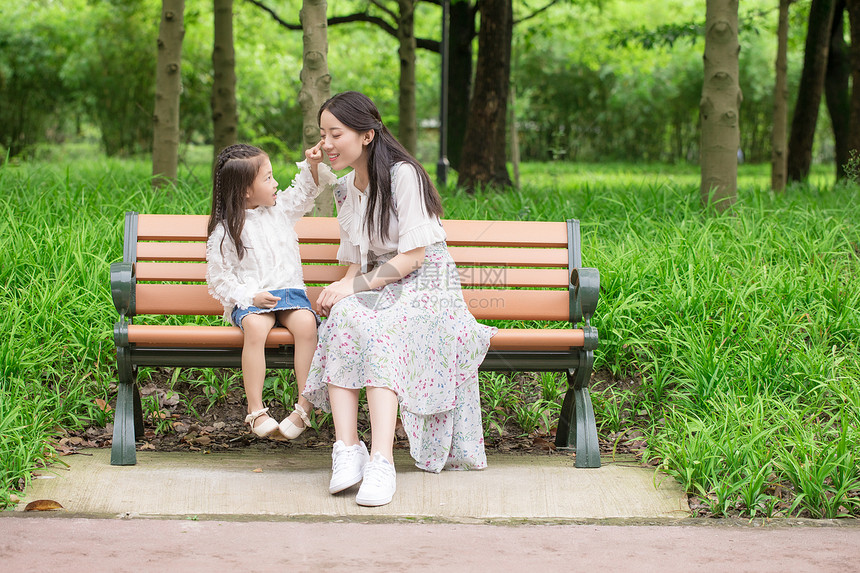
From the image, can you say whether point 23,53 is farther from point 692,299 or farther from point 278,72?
point 692,299

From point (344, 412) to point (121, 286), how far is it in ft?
3.40

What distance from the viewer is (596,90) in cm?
3034

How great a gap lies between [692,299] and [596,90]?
1071 inches

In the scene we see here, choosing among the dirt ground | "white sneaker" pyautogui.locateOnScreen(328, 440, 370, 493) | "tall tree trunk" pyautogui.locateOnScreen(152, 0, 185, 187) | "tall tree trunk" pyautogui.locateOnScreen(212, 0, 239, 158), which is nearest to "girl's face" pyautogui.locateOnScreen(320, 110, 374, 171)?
"white sneaker" pyautogui.locateOnScreen(328, 440, 370, 493)

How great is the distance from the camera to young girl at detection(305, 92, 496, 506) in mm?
3238

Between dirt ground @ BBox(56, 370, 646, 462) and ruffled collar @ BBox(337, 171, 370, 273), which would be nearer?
ruffled collar @ BBox(337, 171, 370, 273)

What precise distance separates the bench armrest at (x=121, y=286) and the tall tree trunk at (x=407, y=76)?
6046 millimetres

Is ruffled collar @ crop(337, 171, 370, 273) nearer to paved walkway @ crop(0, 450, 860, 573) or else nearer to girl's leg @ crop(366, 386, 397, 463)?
girl's leg @ crop(366, 386, 397, 463)

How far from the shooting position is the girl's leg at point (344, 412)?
324cm

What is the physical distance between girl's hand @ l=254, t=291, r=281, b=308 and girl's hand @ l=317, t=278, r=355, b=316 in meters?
0.18

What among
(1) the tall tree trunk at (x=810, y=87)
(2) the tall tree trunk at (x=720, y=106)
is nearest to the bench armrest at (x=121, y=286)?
(2) the tall tree trunk at (x=720, y=106)

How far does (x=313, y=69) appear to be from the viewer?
492 cm

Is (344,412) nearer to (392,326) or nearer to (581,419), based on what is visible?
(392,326)

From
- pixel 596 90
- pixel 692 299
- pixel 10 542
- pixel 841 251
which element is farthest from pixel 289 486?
pixel 596 90
